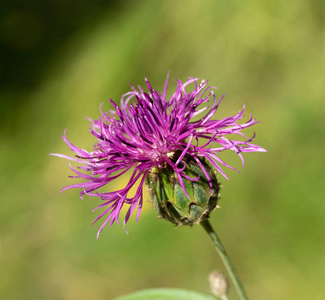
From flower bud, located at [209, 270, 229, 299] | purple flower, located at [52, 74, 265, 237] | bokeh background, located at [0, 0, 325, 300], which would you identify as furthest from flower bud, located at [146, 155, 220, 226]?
bokeh background, located at [0, 0, 325, 300]

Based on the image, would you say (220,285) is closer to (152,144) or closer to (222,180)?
(152,144)

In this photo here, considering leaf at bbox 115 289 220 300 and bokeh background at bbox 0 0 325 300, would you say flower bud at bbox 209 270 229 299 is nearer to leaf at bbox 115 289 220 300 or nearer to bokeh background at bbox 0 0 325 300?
leaf at bbox 115 289 220 300

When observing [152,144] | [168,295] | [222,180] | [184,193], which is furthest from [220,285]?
[222,180]

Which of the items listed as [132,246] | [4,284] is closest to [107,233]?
[132,246]

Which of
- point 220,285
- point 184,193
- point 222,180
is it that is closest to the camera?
point 184,193

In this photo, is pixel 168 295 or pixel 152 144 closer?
pixel 152 144

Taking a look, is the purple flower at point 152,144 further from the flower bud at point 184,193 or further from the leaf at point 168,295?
the leaf at point 168,295

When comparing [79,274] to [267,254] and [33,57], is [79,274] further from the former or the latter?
[33,57]
